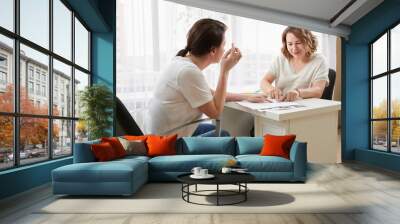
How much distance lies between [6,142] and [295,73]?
5502mm

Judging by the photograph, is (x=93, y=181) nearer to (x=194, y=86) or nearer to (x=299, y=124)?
(x=194, y=86)

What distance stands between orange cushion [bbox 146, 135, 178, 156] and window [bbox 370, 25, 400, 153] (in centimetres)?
422

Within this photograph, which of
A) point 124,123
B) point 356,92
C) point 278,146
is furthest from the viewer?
point 356,92

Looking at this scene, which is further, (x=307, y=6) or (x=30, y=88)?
(x=307, y=6)

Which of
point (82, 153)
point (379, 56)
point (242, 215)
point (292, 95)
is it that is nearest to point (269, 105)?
point (292, 95)

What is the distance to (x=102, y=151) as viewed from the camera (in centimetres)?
562

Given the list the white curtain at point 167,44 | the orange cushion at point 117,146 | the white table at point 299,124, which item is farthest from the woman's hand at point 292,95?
the orange cushion at point 117,146

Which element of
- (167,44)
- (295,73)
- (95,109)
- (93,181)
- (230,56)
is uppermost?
(167,44)

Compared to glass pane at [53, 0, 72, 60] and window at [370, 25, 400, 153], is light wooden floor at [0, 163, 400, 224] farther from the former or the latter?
window at [370, 25, 400, 153]

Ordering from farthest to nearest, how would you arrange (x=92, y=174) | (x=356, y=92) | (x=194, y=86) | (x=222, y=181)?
(x=356, y=92), (x=194, y=86), (x=92, y=174), (x=222, y=181)

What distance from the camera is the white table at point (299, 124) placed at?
773 centimetres

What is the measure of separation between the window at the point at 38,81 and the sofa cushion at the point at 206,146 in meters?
2.03

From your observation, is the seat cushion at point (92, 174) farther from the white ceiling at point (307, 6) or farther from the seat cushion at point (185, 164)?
the white ceiling at point (307, 6)

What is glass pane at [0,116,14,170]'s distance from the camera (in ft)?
16.0
